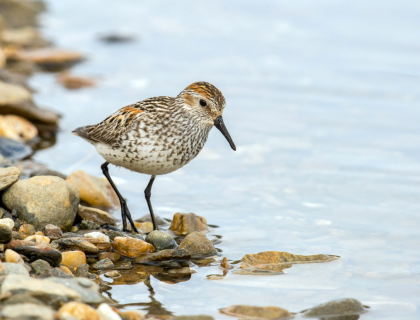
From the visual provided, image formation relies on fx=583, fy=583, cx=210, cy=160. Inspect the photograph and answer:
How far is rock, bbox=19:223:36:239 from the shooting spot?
285 inches

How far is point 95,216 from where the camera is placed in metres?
8.40

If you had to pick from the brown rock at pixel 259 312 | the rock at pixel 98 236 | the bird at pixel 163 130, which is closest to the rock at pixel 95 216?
the rock at pixel 98 236

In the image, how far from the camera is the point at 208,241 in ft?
25.4

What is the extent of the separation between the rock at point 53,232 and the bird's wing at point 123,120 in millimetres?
1343

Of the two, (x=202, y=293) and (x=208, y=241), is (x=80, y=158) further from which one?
(x=202, y=293)

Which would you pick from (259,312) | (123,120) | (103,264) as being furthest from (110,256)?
(259,312)

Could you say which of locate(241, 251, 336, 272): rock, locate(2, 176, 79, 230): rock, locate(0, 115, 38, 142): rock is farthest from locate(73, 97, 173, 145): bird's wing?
locate(0, 115, 38, 142): rock

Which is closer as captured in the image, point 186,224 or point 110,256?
point 110,256

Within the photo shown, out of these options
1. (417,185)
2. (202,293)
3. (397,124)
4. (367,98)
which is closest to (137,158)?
(202,293)

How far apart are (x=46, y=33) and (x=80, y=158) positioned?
9320 millimetres

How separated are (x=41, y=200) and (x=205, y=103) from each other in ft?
8.13

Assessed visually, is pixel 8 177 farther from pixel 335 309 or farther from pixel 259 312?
pixel 335 309

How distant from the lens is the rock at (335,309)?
607 cm

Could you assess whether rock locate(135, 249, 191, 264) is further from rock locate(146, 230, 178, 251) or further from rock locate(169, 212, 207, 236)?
rock locate(169, 212, 207, 236)
